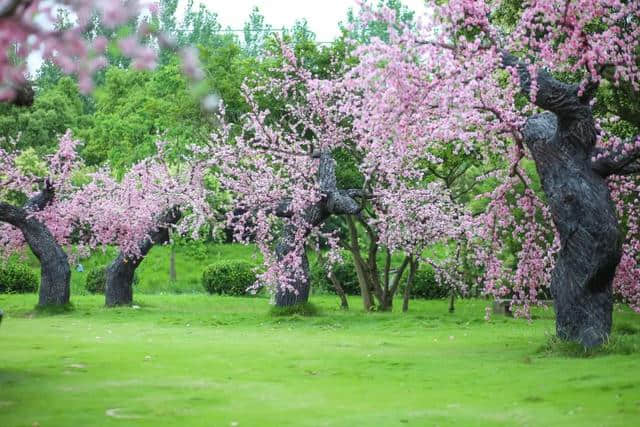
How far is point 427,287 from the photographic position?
30.2 metres

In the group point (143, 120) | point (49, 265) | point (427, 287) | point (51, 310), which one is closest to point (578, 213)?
point (51, 310)

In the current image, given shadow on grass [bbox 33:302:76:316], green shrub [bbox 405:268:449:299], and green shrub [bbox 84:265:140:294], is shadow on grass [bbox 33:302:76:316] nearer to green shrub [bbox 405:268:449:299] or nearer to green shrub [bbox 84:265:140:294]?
green shrub [bbox 84:265:140:294]

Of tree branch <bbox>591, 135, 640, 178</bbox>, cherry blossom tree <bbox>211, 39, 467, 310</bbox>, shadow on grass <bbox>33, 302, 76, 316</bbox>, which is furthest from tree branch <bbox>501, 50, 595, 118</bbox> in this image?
shadow on grass <bbox>33, 302, 76, 316</bbox>

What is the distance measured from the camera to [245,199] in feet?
70.6

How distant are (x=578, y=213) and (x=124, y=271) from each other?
1646cm

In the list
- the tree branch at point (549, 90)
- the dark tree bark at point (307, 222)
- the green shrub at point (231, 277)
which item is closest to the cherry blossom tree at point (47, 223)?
the green shrub at point (231, 277)

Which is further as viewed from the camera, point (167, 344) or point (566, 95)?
point (167, 344)

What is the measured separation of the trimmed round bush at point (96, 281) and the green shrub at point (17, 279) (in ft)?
6.45

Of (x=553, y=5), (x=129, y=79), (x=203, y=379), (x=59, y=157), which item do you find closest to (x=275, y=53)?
(x=59, y=157)

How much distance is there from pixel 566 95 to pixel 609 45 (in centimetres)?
99

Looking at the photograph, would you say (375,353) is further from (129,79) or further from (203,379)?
(129,79)

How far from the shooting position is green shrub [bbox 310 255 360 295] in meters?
31.3

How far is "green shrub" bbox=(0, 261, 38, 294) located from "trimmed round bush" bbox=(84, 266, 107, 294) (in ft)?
6.45

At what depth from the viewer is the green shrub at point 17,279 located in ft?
103
